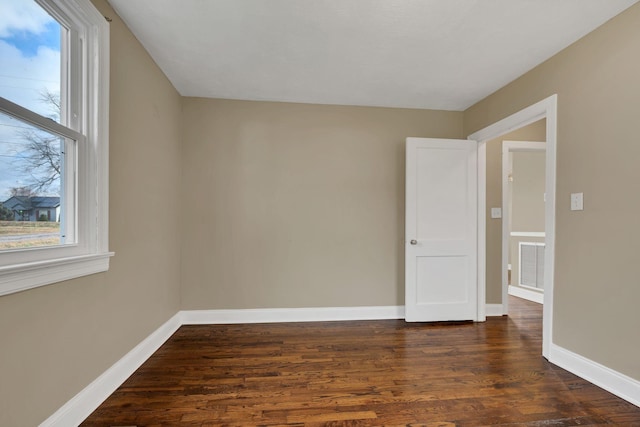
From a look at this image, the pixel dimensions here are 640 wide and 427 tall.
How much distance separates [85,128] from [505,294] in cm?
435

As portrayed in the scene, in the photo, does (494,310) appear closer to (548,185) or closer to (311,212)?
(548,185)

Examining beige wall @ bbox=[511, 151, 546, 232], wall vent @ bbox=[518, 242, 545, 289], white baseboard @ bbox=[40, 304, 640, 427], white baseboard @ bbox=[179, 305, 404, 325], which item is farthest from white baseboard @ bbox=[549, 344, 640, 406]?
beige wall @ bbox=[511, 151, 546, 232]

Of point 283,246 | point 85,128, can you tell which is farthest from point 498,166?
point 85,128

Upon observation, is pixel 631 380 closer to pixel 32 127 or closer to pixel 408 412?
pixel 408 412

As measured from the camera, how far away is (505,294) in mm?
3707

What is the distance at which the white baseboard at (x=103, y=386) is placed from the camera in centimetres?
156

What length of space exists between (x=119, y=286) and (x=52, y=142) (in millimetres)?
998

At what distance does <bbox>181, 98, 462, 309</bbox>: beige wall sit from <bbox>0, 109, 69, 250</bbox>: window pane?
172 cm

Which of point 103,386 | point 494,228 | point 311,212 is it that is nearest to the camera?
point 103,386

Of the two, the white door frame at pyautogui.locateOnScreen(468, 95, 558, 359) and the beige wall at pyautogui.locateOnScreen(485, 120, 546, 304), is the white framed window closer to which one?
the white door frame at pyautogui.locateOnScreen(468, 95, 558, 359)

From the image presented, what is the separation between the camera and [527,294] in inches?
181

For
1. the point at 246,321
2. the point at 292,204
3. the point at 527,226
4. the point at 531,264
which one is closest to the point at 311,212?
the point at 292,204

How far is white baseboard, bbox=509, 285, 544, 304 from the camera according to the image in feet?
14.4

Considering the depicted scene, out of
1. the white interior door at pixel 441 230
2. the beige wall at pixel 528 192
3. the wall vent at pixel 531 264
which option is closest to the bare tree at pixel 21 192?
the white interior door at pixel 441 230
